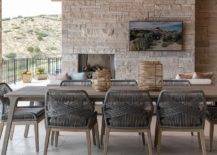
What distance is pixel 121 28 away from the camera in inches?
407

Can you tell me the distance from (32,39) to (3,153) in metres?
13.4

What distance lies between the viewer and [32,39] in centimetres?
1753

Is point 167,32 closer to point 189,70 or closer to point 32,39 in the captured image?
point 189,70

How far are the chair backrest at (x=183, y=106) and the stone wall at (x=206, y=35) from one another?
662 cm

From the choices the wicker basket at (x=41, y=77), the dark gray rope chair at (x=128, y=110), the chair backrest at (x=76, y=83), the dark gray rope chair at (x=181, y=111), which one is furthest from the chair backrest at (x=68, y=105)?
the wicker basket at (x=41, y=77)

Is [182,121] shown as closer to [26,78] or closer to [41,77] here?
[26,78]

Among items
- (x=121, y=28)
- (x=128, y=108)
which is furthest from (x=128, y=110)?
(x=121, y=28)

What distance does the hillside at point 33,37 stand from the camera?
1698 cm

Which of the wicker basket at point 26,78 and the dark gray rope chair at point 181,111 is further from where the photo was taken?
the wicker basket at point 26,78

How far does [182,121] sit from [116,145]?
1192 mm

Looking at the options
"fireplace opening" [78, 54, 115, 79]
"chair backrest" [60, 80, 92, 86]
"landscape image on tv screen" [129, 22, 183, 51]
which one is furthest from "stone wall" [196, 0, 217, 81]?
"chair backrest" [60, 80, 92, 86]

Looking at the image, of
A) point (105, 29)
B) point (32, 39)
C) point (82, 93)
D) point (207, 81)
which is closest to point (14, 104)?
point (82, 93)

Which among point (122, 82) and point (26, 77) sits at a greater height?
point (122, 82)

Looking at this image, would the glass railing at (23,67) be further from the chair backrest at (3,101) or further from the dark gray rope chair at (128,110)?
the dark gray rope chair at (128,110)
